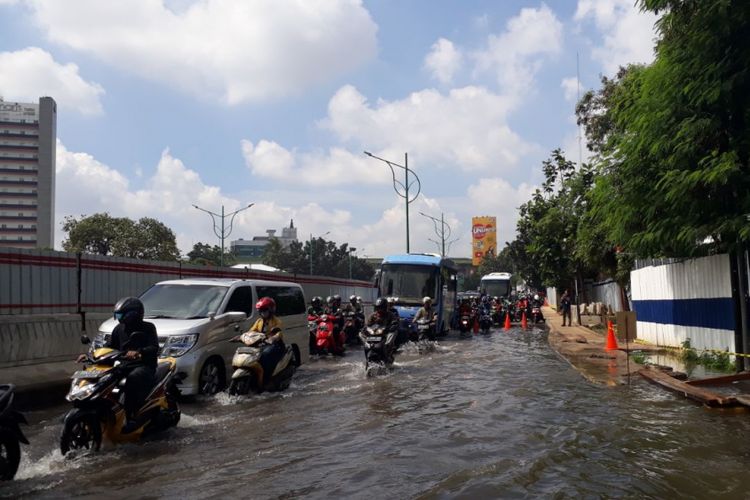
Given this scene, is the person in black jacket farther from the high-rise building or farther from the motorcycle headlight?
the high-rise building

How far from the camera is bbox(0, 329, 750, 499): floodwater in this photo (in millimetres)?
5395

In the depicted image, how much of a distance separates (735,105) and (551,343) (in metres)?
12.8

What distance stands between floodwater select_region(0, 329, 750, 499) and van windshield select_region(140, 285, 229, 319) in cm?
148

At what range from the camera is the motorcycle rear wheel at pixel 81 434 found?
6102 mm

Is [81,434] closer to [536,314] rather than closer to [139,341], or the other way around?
[139,341]

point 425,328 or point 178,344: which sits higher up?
point 178,344

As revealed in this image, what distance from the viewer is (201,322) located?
9.64 meters

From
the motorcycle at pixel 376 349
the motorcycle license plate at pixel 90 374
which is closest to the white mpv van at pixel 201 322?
the motorcycle at pixel 376 349

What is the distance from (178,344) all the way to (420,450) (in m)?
4.19

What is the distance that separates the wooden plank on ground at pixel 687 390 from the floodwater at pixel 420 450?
0.52 ft

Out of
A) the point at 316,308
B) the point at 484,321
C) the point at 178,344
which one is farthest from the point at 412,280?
the point at 178,344

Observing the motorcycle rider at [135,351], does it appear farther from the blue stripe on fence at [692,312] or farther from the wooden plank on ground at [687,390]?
the blue stripe on fence at [692,312]

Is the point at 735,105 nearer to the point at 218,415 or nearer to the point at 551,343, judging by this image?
the point at 218,415

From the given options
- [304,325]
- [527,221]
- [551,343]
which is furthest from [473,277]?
[304,325]
